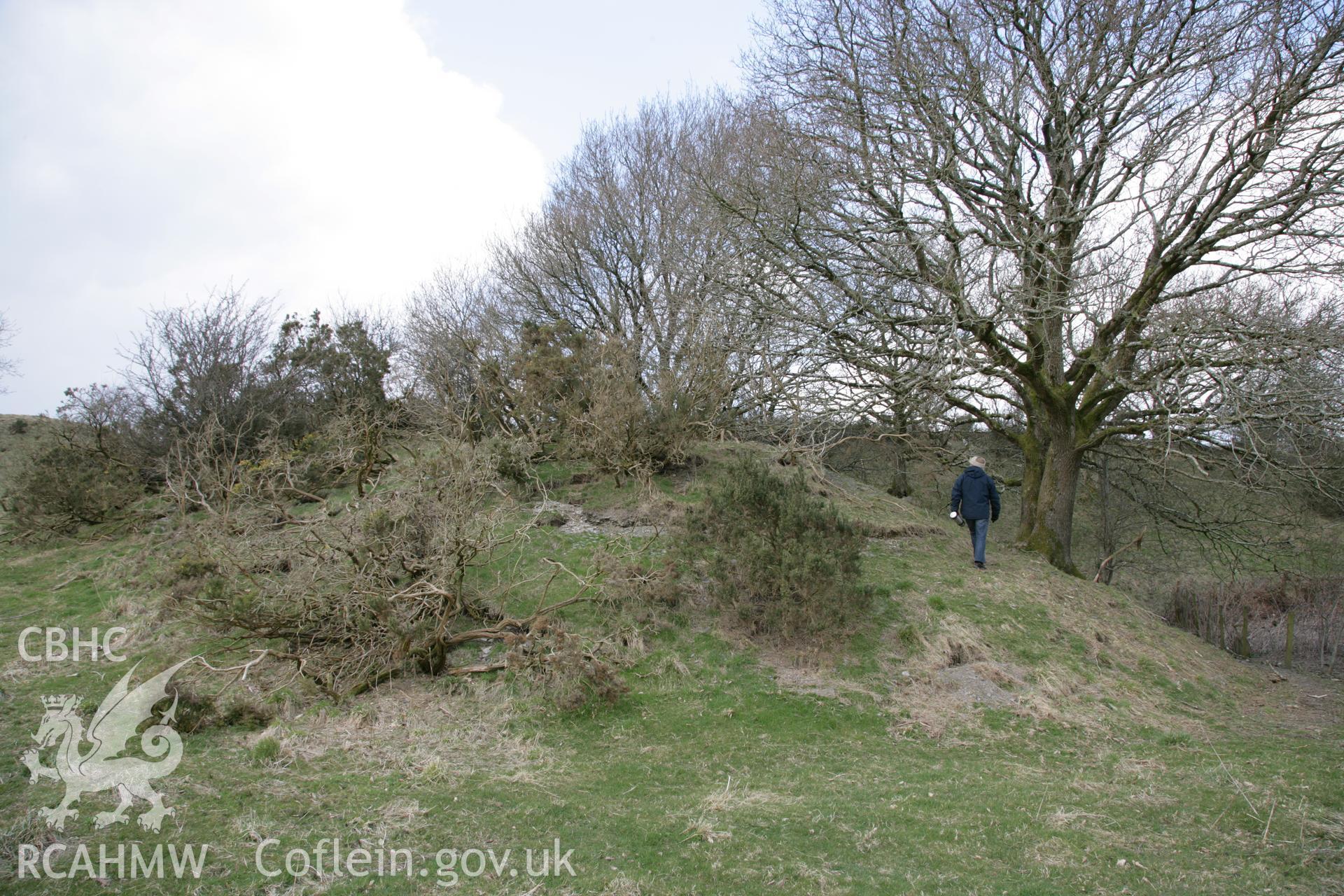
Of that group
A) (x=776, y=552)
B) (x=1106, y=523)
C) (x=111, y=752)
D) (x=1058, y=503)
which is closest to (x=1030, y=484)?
(x=1058, y=503)

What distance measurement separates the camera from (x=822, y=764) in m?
6.26

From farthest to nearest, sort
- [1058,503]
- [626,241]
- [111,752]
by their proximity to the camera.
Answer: [626,241] < [1058,503] < [111,752]

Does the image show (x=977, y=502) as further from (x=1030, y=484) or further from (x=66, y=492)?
(x=66, y=492)

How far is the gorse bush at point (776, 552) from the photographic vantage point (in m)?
8.34

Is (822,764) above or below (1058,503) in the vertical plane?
below

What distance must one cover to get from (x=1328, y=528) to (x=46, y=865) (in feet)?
57.9

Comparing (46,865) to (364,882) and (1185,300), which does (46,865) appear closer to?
(364,882)

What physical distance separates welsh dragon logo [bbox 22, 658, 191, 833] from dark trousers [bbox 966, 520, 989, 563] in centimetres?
946

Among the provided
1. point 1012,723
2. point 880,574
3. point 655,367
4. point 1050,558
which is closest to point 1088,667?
point 1012,723

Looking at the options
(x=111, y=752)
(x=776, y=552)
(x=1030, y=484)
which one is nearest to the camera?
(x=111, y=752)

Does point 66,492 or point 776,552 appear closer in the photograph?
point 776,552

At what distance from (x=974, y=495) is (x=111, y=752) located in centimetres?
966

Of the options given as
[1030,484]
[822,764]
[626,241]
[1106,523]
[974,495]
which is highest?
[626,241]

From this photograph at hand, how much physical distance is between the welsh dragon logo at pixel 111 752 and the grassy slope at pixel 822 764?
0.11m
